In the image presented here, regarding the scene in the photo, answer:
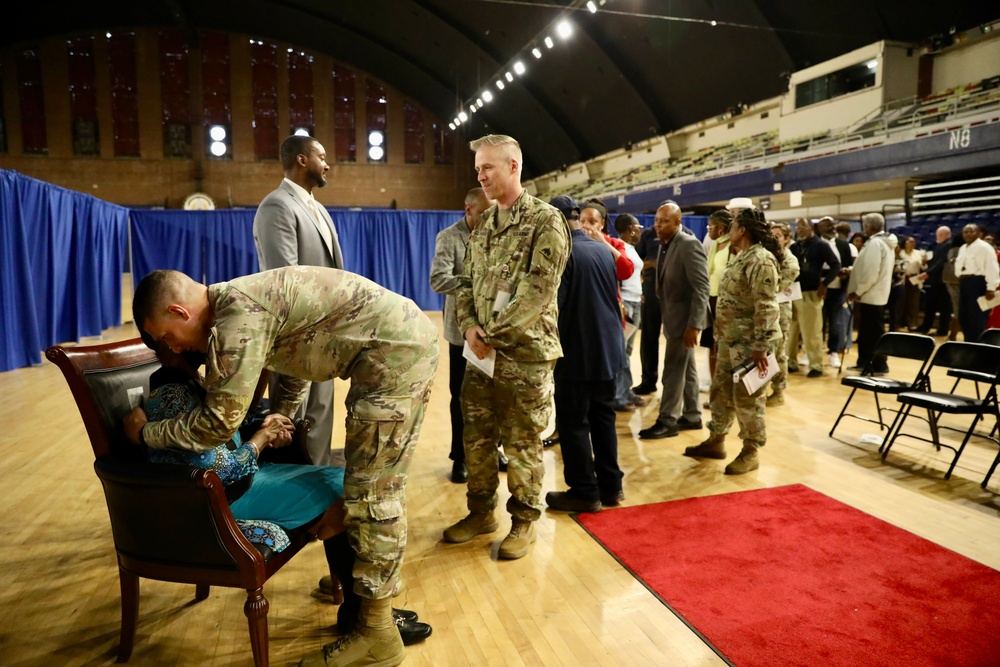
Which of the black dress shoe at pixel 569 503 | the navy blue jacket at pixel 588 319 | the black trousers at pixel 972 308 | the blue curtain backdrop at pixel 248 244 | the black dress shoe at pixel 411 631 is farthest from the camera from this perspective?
the blue curtain backdrop at pixel 248 244

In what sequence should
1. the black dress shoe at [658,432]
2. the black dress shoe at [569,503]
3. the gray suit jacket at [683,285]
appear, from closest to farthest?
the black dress shoe at [569,503]
the gray suit jacket at [683,285]
the black dress shoe at [658,432]

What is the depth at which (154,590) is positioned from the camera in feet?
7.04

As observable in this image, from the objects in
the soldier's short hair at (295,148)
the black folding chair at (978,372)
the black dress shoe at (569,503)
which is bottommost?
the black dress shoe at (569,503)

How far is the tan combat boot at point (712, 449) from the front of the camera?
138 inches

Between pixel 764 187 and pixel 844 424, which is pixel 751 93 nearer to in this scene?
pixel 764 187

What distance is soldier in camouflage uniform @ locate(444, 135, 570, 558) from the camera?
2156 millimetres

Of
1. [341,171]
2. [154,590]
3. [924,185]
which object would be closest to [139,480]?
[154,590]

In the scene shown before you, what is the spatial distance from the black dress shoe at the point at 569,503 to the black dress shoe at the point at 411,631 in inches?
42.0

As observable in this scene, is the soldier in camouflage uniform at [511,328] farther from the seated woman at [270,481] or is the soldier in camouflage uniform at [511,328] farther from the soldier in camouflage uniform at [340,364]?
the seated woman at [270,481]

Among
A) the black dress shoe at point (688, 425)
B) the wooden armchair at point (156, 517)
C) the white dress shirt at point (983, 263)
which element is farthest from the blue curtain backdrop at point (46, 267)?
the white dress shirt at point (983, 263)

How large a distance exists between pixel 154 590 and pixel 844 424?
414 cm

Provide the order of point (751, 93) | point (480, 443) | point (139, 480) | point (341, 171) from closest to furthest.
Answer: point (139, 480) < point (480, 443) < point (751, 93) < point (341, 171)

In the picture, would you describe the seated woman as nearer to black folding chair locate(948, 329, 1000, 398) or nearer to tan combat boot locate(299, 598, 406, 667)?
tan combat boot locate(299, 598, 406, 667)

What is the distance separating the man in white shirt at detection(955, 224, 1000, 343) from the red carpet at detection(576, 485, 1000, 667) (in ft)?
16.6
